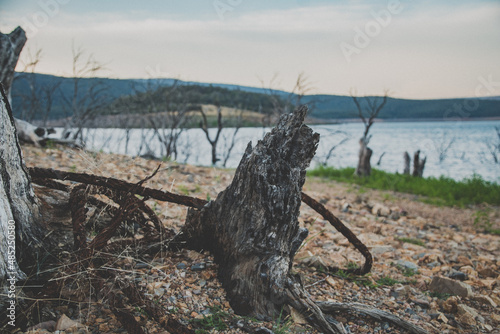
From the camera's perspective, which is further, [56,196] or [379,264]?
[379,264]

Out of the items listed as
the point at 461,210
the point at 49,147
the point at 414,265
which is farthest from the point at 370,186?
the point at 49,147

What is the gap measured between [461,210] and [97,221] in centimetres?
927

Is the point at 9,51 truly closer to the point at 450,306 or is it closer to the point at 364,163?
the point at 450,306

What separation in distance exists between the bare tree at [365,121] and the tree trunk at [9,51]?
12.1 meters

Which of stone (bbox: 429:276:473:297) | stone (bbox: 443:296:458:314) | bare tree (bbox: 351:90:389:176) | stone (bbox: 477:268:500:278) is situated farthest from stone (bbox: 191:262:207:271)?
bare tree (bbox: 351:90:389:176)

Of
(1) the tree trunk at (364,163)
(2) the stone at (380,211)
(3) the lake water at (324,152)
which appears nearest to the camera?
(2) the stone at (380,211)

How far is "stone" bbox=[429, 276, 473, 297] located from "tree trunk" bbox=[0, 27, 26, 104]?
20.0ft

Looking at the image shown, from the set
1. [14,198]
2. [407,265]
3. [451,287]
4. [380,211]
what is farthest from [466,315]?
[380,211]

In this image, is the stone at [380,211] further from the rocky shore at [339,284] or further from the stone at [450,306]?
the stone at [450,306]

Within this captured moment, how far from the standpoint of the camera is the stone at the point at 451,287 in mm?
2816

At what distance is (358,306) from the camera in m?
2.01

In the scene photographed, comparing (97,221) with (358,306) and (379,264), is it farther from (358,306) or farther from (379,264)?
(379,264)

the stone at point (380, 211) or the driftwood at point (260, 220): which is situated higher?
the driftwood at point (260, 220)

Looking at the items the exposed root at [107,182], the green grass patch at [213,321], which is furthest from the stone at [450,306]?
the exposed root at [107,182]
